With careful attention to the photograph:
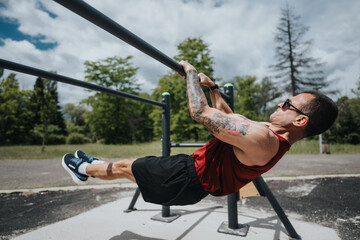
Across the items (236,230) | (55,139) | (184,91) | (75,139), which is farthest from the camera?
(75,139)

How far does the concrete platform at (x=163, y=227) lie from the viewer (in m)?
2.22

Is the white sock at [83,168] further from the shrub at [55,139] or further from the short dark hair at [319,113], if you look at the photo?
the shrub at [55,139]

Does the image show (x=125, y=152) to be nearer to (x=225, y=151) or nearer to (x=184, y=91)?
(x=184, y=91)

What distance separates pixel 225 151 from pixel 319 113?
69 cm

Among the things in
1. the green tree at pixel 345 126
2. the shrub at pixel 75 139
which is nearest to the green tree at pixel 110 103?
the shrub at pixel 75 139

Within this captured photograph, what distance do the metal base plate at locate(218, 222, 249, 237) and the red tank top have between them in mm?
1119

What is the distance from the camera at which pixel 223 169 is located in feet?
4.62

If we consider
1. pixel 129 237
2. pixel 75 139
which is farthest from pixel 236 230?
Answer: pixel 75 139

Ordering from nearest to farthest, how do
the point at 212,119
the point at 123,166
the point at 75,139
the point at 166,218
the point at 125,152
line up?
the point at 212,119
the point at 123,166
the point at 166,218
the point at 125,152
the point at 75,139

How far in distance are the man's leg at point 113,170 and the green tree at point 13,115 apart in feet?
62.5

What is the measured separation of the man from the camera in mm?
1263


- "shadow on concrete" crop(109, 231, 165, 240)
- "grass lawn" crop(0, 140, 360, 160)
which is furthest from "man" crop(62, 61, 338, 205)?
"grass lawn" crop(0, 140, 360, 160)

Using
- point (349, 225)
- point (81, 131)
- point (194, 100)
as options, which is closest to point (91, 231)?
point (194, 100)

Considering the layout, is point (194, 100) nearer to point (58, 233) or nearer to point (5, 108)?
point (58, 233)
